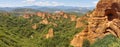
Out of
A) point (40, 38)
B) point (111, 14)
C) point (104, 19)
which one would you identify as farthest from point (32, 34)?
Answer: point (104, 19)

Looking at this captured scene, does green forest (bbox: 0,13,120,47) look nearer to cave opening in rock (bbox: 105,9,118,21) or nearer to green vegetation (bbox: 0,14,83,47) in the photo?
green vegetation (bbox: 0,14,83,47)

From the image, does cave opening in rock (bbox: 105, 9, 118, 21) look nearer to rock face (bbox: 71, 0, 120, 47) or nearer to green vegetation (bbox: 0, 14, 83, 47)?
rock face (bbox: 71, 0, 120, 47)

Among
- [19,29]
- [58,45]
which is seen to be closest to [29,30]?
[19,29]

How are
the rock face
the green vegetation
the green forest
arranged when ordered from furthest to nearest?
the green vegetation → the rock face → the green forest

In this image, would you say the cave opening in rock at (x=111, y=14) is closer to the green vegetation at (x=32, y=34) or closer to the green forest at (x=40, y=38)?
the green forest at (x=40, y=38)

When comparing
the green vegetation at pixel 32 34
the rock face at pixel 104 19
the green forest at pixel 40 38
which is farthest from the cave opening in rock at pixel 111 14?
the green vegetation at pixel 32 34

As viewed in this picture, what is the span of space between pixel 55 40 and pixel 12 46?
1678cm

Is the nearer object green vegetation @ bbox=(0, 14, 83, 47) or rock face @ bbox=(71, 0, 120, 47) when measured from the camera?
rock face @ bbox=(71, 0, 120, 47)

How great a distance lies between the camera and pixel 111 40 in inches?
2072

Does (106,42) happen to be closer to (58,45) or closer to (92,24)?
(92,24)

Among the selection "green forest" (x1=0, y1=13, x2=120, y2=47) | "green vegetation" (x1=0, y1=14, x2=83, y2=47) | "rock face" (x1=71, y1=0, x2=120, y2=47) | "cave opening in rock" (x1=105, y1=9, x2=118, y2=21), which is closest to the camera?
"green forest" (x1=0, y1=13, x2=120, y2=47)

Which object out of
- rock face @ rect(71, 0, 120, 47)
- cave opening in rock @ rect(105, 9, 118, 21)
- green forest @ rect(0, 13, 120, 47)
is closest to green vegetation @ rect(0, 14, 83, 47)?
green forest @ rect(0, 13, 120, 47)

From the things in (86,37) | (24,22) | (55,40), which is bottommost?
(24,22)

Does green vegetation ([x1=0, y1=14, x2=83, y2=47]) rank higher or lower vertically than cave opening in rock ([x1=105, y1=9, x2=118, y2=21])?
lower
